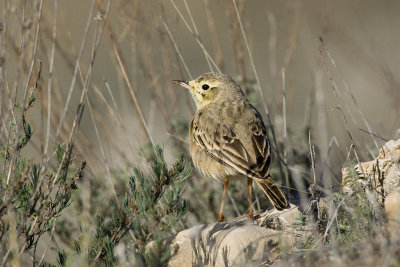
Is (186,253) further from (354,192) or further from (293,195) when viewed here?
(293,195)

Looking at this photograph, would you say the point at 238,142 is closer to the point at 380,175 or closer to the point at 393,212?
the point at 380,175

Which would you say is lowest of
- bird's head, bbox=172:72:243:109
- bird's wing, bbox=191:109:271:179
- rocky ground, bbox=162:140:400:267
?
rocky ground, bbox=162:140:400:267

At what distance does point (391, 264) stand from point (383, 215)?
806 millimetres

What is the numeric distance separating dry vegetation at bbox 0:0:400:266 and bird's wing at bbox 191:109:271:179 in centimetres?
29

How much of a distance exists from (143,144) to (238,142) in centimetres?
153

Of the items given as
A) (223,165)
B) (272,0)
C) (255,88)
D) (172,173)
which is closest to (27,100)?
(172,173)

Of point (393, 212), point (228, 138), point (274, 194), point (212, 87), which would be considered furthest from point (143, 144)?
point (393, 212)

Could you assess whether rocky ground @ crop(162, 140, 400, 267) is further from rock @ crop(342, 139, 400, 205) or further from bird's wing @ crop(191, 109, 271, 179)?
bird's wing @ crop(191, 109, 271, 179)

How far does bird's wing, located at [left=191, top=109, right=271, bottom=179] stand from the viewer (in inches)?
218

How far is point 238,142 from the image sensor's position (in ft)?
19.1

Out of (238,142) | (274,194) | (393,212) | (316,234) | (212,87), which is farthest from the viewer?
(212,87)

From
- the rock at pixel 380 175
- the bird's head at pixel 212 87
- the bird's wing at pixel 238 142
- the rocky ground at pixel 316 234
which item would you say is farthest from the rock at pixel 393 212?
the bird's head at pixel 212 87

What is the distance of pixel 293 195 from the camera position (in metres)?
6.57

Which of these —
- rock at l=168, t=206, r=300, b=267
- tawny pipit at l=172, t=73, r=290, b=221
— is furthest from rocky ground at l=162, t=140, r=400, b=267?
tawny pipit at l=172, t=73, r=290, b=221
